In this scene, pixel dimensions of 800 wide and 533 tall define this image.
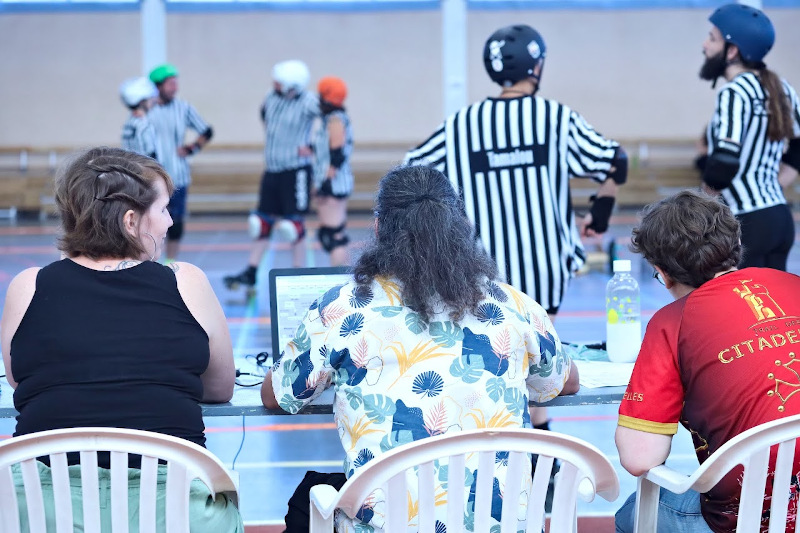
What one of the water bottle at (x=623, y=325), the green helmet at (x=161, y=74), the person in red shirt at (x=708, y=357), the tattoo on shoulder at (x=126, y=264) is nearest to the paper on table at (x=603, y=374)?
the water bottle at (x=623, y=325)

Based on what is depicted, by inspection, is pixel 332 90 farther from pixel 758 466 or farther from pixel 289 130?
pixel 758 466

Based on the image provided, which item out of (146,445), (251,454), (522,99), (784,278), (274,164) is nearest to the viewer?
(146,445)

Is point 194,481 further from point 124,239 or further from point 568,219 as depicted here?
point 568,219

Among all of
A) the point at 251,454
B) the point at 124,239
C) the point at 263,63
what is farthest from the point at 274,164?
the point at 263,63

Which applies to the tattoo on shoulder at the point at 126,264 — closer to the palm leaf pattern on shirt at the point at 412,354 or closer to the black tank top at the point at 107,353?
the black tank top at the point at 107,353

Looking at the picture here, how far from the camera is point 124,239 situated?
1.79 m

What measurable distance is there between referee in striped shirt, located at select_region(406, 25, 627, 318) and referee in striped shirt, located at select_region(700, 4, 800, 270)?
0.47 metres

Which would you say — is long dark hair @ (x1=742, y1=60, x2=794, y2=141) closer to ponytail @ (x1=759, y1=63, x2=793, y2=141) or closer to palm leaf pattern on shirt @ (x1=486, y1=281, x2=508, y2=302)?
ponytail @ (x1=759, y1=63, x2=793, y2=141)

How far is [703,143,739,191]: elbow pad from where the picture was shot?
3285mm

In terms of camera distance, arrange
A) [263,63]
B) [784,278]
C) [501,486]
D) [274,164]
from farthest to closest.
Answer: [263,63] < [274,164] < [784,278] < [501,486]

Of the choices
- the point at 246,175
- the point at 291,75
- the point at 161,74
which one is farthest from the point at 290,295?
the point at 246,175

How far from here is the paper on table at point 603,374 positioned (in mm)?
2152

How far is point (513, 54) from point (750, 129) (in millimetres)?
987

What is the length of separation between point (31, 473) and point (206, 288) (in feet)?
1.61
